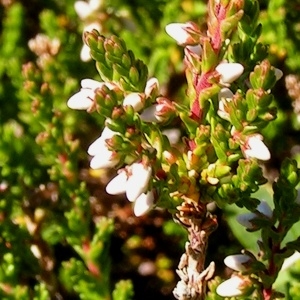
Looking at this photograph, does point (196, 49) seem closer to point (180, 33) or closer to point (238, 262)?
point (180, 33)

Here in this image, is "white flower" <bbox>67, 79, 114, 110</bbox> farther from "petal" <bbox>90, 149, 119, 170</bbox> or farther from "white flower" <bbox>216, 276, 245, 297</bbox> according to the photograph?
"white flower" <bbox>216, 276, 245, 297</bbox>

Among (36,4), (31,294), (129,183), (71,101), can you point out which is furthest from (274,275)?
(36,4)

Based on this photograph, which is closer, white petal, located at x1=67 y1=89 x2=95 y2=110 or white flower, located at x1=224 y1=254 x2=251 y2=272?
white petal, located at x1=67 y1=89 x2=95 y2=110

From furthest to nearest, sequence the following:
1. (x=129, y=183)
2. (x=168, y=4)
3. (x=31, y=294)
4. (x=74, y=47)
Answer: (x=74, y=47) → (x=168, y=4) → (x=31, y=294) → (x=129, y=183)

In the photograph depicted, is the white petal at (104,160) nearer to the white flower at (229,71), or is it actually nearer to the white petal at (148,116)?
the white petal at (148,116)

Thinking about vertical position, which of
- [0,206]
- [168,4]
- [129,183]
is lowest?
[0,206]

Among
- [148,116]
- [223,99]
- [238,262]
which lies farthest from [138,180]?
[238,262]

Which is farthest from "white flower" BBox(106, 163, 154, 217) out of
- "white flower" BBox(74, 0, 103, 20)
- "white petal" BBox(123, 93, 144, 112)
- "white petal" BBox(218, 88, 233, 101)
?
"white flower" BBox(74, 0, 103, 20)

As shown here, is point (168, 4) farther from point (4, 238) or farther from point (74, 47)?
point (4, 238)
